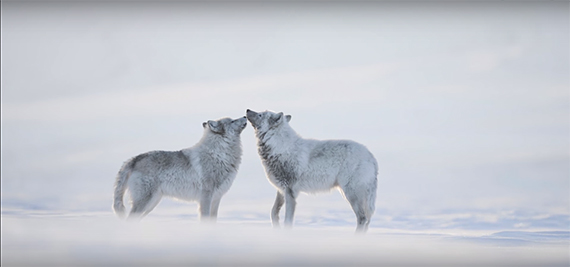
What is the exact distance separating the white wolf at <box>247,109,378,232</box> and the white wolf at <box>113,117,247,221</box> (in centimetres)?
68

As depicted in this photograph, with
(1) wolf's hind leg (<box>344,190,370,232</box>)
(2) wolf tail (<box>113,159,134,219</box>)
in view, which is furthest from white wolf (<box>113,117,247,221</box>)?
(1) wolf's hind leg (<box>344,190,370,232</box>)

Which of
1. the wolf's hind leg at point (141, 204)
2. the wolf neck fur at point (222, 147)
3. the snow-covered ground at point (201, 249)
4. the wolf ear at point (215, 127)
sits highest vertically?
the wolf ear at point (215, 127)

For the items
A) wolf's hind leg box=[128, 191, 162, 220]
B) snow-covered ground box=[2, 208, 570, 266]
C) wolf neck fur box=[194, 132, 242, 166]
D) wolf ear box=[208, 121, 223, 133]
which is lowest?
snow-covered ground box=[2, 208, 570, 266]

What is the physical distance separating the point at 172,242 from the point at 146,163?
444cm

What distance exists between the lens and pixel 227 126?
425 inches

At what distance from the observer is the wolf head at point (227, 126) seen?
1078 cm

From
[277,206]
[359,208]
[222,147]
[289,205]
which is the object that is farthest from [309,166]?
[222,147]

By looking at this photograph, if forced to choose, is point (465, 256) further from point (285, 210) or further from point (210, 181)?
point (210, 181)

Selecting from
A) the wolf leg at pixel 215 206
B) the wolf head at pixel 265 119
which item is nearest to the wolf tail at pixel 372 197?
the wolf head at pixel 265 119

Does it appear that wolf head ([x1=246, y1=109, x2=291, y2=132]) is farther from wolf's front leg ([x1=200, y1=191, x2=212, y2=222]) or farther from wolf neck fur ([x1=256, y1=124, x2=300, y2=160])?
wolf's front leg ([x1=200, y1=191, x2=212, y2=222])

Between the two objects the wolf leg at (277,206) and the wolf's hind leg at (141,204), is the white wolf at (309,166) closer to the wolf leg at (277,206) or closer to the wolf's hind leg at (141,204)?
the wolf leg at (277,206)

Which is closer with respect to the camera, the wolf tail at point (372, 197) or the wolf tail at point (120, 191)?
the wolf tail at point (372, 197)

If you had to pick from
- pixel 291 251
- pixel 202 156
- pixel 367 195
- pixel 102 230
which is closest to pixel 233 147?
pixel 202 156

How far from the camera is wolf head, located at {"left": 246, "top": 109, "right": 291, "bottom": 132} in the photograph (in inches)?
411
